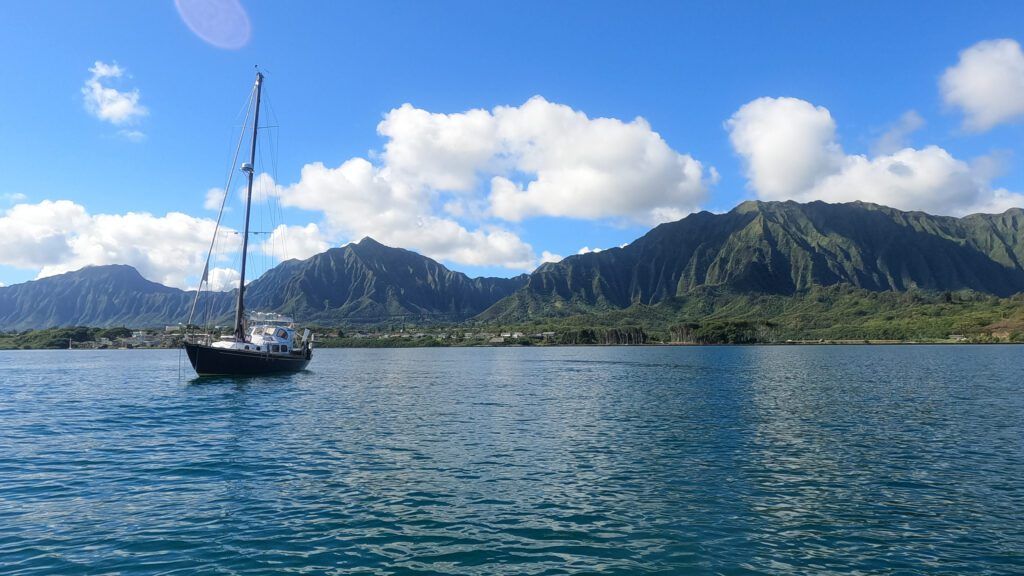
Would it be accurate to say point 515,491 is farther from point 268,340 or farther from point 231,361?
point 268,340

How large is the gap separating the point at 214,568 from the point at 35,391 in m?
77.2

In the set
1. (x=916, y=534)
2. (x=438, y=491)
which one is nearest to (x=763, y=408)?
(x=916, y=534)

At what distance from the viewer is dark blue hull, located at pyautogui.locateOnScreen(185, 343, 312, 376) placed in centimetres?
7856

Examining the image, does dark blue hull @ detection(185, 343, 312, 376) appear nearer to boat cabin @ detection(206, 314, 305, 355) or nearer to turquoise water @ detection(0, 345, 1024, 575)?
boat cabin @ detection(206, 314, 305, 355)

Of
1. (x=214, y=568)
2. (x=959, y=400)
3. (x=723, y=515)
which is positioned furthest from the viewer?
(x=959, y=400)

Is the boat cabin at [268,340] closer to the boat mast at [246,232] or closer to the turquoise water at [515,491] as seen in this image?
the boat mast at [246,232]

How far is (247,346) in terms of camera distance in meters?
85.5

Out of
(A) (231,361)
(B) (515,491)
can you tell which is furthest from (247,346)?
(B) (515,491)

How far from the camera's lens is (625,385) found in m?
81.0

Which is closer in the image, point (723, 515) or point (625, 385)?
point (723, 515)

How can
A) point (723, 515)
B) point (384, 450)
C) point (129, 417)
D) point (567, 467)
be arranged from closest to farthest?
1. point (723, 515)
2. point (567, 467)
3. point (384, 450)
4. point (129, 417)

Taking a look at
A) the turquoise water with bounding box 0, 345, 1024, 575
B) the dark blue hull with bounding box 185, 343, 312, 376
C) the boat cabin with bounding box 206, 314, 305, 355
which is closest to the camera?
the turquoise water with bounding box 0, 345, 1024, 575

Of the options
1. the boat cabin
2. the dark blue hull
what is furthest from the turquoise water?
the boat cabin

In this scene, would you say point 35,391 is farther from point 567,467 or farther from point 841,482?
point 841,482
